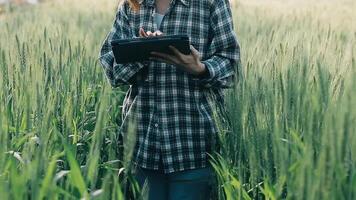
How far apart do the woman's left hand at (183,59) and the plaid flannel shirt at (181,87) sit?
99 millimetres

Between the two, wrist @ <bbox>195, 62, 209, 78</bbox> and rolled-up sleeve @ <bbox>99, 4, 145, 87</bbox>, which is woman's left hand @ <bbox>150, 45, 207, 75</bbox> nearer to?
wrist @ <bbox>195, 62, 209, 78</bbox>

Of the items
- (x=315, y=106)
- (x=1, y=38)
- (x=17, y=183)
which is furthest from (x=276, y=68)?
(x=1, y=38)

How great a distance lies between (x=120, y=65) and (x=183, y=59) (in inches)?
10.8

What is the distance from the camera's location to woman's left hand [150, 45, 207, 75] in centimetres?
185

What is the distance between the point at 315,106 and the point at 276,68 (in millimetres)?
560

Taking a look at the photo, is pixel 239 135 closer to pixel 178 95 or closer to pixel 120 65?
pixel 178 95

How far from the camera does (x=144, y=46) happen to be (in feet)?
6.07

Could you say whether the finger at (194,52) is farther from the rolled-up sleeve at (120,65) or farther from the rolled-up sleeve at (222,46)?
the rolled-up sleeve at (120,65)

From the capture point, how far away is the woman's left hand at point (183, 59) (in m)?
1.85

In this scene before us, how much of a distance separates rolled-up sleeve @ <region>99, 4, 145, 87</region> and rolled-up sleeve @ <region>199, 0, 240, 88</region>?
0.71 ft

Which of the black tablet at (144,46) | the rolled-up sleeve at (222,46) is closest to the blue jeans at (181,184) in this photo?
the rolled-up sleeve at (222,46)

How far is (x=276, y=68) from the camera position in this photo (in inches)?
77.5

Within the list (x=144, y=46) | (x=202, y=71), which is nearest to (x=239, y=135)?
(x=202, y=71)

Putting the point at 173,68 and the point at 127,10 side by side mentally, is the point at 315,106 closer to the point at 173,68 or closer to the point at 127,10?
the point at 173,68
